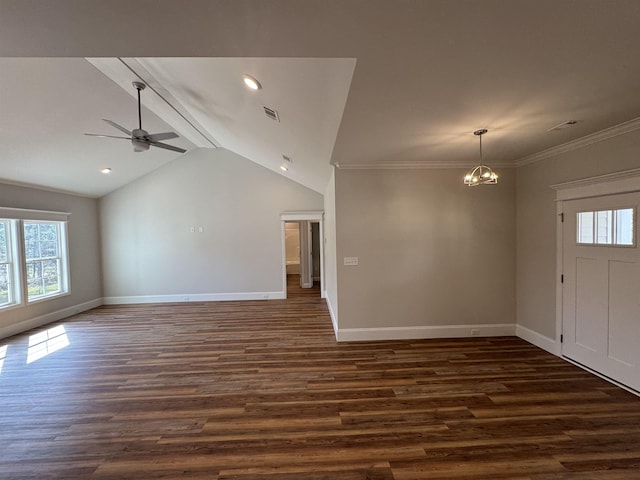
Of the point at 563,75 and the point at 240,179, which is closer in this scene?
the point at 563,75

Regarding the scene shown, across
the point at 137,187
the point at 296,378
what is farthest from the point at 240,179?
the point at 296,378

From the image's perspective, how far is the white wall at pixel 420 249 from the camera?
4.02m

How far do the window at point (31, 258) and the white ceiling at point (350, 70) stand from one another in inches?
61.5

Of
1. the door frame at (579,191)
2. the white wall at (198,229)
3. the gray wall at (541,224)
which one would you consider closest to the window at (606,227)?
the door frame at (579,191)

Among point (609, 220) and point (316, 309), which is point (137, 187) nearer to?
point (316, 309)

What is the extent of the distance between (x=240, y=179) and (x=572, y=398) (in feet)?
22.0

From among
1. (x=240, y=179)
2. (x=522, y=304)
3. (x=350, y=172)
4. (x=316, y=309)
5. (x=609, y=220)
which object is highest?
(x=240, y=179)

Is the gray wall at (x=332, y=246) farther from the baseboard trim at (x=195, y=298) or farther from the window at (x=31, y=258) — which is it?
the window at (x=31, y=258)

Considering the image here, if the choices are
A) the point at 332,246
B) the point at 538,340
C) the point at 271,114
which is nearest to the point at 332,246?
the point at 332,246

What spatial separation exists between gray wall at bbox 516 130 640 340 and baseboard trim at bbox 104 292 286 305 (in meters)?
4.92

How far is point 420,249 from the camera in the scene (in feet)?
13.3

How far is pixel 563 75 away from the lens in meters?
1.76

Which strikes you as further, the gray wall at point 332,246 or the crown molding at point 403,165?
the gray wall at point 332,246

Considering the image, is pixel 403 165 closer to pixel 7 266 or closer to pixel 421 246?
pixel 421 246
